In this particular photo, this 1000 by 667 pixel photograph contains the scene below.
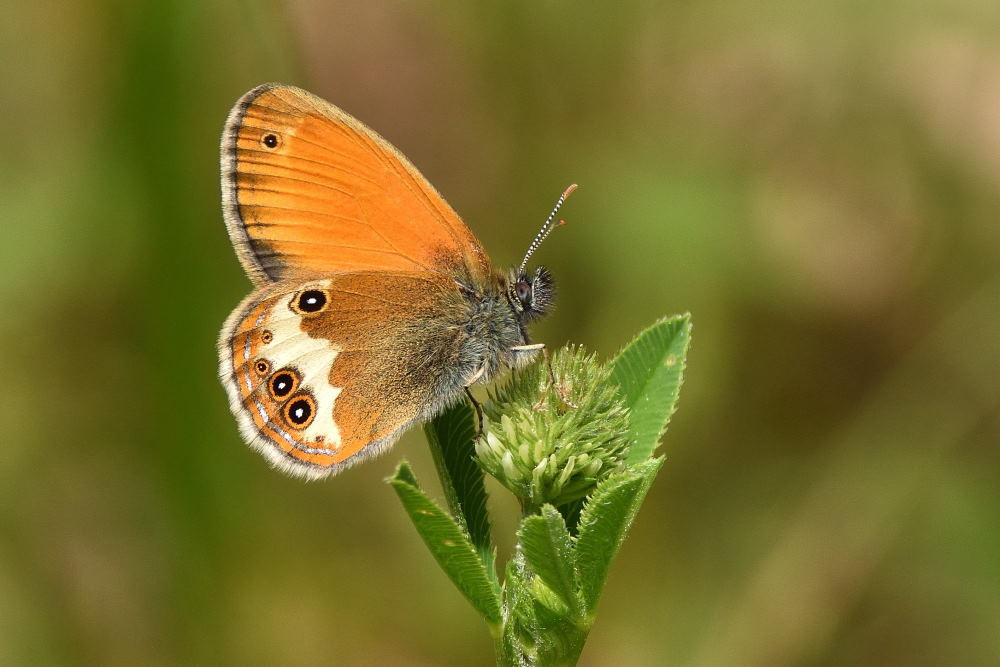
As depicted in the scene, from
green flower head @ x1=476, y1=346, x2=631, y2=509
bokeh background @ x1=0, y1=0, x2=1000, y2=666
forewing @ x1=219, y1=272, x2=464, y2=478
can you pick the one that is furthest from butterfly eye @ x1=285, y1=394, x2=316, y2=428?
bokeh background @ x1=0, y1=0, x2=1000, y2=666

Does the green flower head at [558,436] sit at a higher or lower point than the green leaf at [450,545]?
higher

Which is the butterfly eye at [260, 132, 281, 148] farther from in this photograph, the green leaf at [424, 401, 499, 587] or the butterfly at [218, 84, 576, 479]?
the green leaf at [424, 401, 499, 587]

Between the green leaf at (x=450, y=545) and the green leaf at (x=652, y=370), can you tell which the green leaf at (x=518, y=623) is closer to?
the green leaf at (x=450, y=545)

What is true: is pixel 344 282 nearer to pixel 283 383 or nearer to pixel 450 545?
pixel 283 383

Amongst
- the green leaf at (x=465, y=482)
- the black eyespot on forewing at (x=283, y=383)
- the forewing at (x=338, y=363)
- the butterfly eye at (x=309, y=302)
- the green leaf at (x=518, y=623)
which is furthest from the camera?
the butterfly eye at (x=309, y=302)

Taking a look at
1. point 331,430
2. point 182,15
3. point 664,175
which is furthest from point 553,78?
point 331,430

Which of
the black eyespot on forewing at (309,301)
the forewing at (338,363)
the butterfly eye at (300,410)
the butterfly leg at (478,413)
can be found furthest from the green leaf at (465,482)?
the black eyespot on forewing at (309,301)
